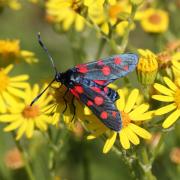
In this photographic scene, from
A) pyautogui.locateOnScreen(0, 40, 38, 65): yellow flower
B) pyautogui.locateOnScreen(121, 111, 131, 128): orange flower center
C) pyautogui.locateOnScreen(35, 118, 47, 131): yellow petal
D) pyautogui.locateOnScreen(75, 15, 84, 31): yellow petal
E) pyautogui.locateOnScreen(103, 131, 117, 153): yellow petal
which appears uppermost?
pyautogui.locateOnScreen(75, 15, 84, 31): yellow petal

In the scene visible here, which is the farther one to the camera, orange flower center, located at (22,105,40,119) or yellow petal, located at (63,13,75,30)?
yellow petal, located at (63,13,75,30)

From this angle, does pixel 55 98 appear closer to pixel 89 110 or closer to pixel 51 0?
pixel 89 110

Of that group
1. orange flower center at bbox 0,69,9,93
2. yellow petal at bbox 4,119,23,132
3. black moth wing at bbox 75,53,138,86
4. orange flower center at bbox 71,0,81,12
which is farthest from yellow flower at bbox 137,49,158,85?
orange flower center at bbox 0,69,9,93

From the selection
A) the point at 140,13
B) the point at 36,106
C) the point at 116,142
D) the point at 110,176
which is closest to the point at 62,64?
the point at 110,176

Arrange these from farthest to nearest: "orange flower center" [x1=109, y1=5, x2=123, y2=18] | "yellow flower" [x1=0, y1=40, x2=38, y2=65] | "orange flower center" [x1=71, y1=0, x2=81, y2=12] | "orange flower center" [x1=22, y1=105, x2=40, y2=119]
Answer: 1. "orange flower center" [x1=109, y1=5, x2=123, y2=18]
2. "yellow flower" [x1=0, y1=40, x2=38, y2=65]
3. "orange flower center" [x1=22, y1=105, x2=40, y2=119]
4. "orange flower center" [x1=71, y1=0, x2=81, y2=12]

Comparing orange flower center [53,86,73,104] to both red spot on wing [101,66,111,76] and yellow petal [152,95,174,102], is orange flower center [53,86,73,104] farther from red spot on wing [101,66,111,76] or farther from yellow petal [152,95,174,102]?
yellow petal [152,95,174,102]

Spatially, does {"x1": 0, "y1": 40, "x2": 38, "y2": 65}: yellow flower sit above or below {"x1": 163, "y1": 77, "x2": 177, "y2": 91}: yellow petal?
above

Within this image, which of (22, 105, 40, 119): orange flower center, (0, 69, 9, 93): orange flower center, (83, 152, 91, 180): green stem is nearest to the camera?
(22, 105, 40, 119): orange flower center

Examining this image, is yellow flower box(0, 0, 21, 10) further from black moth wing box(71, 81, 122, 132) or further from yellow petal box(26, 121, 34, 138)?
black moth wing box(71, 81, 122, 132)
